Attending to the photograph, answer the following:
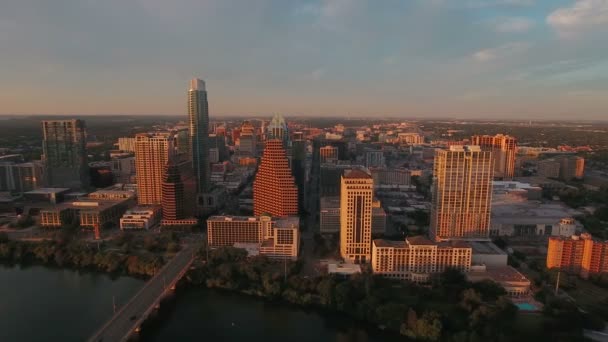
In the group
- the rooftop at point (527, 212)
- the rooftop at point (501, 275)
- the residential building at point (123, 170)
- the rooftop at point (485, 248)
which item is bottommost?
the rooftop at point (501, 275)

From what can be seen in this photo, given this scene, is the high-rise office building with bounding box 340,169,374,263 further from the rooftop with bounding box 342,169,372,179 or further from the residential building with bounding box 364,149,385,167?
the residential building with bounding box 364,149,385,167

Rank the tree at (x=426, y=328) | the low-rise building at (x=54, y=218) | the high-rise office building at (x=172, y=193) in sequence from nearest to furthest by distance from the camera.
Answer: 1. the tree at (x=426, y=328)
2. the high-rise office building at (x=172, y=193)
3. the low-rise building at (x=54, y=218)

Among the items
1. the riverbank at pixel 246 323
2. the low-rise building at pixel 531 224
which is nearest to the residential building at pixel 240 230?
the riverbank at pixel 246 323

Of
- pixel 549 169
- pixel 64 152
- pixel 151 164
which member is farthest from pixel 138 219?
pixel 549 169

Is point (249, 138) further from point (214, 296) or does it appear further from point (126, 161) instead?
point (214, 296)

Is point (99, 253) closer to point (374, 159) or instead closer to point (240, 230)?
point (240, 230)

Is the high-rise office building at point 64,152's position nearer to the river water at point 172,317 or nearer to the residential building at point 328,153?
the river water at point 172,317
